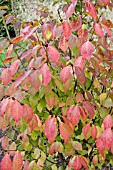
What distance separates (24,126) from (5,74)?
0.42m

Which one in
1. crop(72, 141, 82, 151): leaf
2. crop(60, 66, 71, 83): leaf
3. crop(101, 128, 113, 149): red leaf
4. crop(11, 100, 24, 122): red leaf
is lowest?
crop(72, 141, 82, 151): leaf

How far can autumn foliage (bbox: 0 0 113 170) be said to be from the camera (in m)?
1.34

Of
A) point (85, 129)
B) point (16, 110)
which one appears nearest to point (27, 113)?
point (16, 110)

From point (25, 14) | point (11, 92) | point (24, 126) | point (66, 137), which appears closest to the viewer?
point (66, 137)

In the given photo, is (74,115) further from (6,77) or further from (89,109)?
(6,77)

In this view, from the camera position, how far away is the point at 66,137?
1418mm

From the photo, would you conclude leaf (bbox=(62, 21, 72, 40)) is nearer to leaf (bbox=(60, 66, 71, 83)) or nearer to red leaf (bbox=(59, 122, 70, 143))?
leaf (bbox=(60, 66, 71, 83))

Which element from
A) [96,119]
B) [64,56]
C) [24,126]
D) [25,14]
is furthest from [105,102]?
[25,14]

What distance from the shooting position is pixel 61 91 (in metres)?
1.64

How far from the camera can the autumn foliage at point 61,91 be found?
134cm

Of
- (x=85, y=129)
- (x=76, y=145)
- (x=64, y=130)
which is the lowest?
(x=76, y=145)

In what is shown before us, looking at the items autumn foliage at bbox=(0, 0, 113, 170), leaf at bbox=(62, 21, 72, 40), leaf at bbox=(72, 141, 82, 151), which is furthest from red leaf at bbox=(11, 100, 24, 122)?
leaf at bbox=(72, 141, 82, 151)

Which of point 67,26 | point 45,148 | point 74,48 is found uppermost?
point 67,26

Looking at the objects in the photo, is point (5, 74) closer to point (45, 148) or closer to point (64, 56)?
point (64, 56)
